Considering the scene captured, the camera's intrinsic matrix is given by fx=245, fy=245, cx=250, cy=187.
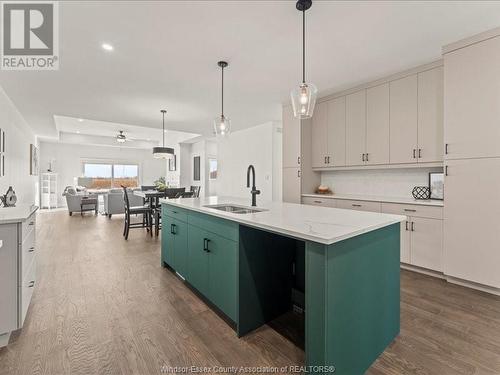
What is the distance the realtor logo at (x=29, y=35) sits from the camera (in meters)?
2.10

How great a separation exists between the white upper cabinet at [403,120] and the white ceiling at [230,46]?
244 mm

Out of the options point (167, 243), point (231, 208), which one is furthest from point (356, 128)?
point (167, 243)

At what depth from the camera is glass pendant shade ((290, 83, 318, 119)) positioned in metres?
2.12

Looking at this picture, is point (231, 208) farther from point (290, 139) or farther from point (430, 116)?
point (430, 116)

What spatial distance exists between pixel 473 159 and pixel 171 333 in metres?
3.23

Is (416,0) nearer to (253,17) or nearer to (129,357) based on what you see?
(253,17)

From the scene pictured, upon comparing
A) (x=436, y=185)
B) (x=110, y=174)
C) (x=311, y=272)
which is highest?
(x=110, y=174)

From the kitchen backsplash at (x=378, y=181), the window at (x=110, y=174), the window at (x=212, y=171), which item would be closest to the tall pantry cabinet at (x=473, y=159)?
the kitchen backsplash at (x=378, y=181)

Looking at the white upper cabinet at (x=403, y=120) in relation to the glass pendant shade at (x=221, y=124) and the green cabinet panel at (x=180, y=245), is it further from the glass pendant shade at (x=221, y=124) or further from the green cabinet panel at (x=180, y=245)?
the green cabinet panel at (x=180, y=245)

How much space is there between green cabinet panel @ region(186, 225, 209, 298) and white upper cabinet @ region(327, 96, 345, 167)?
2763 millimetres

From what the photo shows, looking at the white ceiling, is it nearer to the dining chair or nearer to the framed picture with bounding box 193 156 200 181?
the dining chair

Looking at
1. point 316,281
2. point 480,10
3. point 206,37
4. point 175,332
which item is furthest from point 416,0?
point 175,332

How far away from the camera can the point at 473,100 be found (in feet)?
8.23

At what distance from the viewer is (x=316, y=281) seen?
1.23 meters
